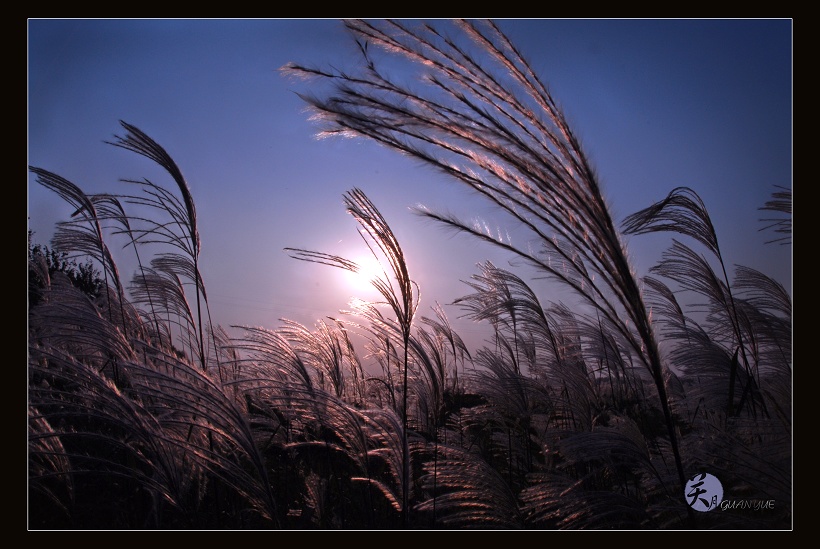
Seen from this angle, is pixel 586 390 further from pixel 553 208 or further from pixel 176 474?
pixel 176 474

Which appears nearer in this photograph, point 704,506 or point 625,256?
point 625,256

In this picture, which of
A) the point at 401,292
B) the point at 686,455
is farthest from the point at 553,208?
the point at 686,455

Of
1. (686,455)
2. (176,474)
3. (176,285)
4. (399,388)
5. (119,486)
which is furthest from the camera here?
(399,388)

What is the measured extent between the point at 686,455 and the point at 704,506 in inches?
14.6

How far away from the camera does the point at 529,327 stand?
13.3 feet

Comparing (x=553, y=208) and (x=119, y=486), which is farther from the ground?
(x=553, y=208)

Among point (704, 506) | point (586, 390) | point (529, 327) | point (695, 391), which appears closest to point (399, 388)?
point (529, 327)

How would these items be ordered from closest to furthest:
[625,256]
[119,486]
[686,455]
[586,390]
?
1. [625,256]
2. [686,455]
3. [119,486]
4. [586,390]

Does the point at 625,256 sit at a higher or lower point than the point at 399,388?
higher

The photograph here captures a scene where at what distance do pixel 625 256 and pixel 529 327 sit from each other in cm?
258

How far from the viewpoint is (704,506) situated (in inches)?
76.1

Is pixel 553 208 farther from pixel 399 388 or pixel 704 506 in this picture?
pixel 399 388
